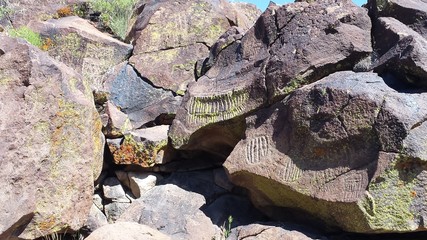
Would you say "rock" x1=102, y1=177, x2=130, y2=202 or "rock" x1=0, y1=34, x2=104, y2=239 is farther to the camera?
"rock" x1=102, y1=177, x2=130, y2=202

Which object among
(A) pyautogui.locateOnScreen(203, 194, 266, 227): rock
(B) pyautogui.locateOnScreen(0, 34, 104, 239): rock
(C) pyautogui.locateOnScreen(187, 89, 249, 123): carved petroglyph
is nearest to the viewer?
(B) pyautogui.locateOnScreen(0, 34, 104, 239): rock

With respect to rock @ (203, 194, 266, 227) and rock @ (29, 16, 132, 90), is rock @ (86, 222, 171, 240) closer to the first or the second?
rock @ (203, 194, 266, 227)

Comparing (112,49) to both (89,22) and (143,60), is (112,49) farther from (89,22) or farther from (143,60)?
(89,22)

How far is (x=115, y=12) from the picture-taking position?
29.6ft

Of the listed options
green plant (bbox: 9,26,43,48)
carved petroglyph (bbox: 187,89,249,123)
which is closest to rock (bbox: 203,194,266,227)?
carved petroglyph (bbox: 187,89,249,123)

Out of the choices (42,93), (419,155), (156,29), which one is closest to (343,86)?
(419,155)

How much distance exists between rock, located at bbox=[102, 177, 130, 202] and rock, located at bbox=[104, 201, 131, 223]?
0.05 metres

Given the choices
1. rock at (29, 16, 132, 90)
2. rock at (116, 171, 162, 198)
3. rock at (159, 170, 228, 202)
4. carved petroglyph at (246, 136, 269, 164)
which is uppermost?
carved petroglyph at (246, 136, 269, 164)

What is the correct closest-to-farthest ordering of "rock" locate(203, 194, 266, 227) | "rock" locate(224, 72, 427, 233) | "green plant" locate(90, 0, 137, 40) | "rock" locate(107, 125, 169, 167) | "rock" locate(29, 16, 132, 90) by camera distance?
"rock" locate(224, 72, 427, 233) → "rock" locate(203, 194, 266, 227) → "rock" locate(107, 125, 169, 167) → "rock" locate(29, 16, 132, 90) → "green plant" locate(90, 0, 137, 40)

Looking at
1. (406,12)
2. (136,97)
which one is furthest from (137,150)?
(406,12)

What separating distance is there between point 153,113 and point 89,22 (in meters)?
2.97

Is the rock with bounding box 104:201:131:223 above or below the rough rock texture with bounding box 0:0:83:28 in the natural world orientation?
below

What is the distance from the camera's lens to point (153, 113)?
6836mm

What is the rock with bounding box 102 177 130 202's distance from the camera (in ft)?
20.1
